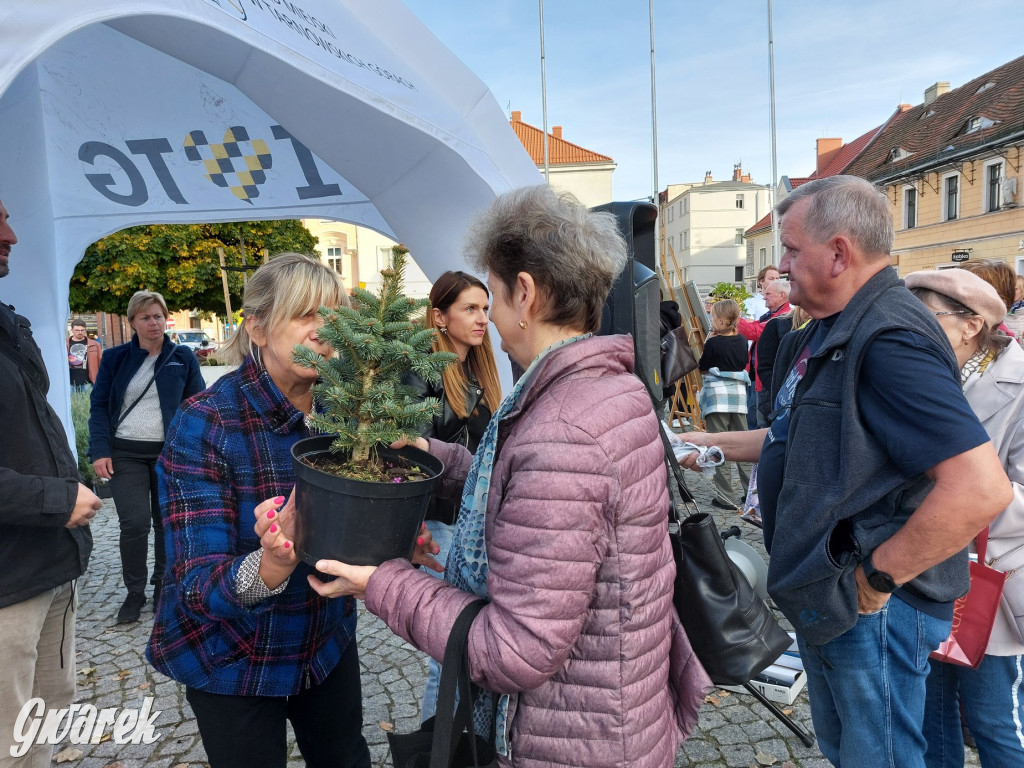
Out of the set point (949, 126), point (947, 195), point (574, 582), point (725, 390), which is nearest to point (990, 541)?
point (574, 582)

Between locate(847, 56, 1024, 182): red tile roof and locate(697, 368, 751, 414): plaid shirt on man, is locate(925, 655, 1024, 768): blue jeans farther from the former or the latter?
locate(847, 56, 1024, 182): red tile roof

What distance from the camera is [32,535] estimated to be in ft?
6.67

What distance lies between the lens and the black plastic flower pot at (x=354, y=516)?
1188mm

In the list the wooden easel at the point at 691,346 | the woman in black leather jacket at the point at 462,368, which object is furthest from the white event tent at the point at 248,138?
the wooden easel at the point at 691,346

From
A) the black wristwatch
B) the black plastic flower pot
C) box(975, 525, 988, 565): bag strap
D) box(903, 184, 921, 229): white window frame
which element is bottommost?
box(975, 525, 988, 565): bag strap

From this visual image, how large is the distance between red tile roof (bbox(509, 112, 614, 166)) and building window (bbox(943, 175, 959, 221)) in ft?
73.8

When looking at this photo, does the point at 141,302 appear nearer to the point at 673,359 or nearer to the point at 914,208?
the point at 673,359

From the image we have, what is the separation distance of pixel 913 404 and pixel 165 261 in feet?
78.3

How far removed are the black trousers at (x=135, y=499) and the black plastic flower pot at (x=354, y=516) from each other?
3.45 meters

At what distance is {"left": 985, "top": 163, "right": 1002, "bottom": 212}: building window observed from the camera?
24750mm

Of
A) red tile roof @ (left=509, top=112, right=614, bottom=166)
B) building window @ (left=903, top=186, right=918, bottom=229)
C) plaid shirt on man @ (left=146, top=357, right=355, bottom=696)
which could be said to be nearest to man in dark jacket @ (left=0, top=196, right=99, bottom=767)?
plaid shirt on man @ (left=146, top=357, right=355, bottom=696)

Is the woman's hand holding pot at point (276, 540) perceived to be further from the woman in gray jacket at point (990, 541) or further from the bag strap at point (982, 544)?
the bag strap at point (982, 544)

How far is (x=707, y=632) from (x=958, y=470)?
0.67 m

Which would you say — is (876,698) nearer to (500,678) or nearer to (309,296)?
(500,678)
